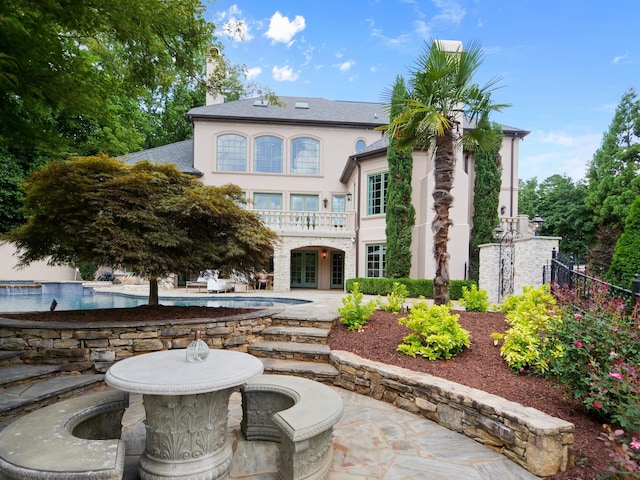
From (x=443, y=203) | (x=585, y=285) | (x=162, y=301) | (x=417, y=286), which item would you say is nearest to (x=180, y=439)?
(x=585, y=285)

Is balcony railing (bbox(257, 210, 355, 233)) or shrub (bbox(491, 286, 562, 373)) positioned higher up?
balcony railing (bbox(257, 210, 355, 233))

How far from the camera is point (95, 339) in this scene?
14.5 feet

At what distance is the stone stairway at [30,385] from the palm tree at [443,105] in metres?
5.95

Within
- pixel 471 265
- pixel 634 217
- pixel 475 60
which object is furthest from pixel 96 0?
pixel 471 265

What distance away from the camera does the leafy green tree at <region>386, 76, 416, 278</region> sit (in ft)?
42.2

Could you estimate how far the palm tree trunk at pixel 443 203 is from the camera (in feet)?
21.5

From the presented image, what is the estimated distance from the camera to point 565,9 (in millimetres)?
9281

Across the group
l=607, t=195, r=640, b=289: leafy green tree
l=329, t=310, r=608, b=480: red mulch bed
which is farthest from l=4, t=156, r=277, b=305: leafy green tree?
l=607, t=195, r=640, b=289: leafy green tree

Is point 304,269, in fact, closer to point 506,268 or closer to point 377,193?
point 377,193

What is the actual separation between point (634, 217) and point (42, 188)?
885 cm

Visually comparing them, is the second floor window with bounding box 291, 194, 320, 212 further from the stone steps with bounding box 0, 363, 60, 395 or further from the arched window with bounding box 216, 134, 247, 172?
the stone steps with bounding box 0, 363, 60, 395

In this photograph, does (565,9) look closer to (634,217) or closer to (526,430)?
(634,217)

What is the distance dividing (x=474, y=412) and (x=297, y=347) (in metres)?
2.60

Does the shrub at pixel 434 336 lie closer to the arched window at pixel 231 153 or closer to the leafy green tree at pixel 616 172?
the arched window at pixel 231 153
